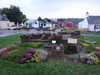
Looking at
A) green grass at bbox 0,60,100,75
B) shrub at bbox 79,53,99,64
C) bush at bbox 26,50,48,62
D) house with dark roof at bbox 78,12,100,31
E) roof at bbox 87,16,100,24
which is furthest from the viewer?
roof at bbox 87,16,100,24

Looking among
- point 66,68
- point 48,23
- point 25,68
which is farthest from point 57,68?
point 48,23

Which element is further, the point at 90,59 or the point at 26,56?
the point at 26,56

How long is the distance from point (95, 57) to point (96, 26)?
29978 mm

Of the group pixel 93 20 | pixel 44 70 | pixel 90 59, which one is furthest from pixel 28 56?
pixel 93 20

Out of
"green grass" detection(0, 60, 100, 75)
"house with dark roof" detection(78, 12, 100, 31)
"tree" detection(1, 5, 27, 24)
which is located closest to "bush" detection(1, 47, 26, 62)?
"green grass" detection(0, 60, 100, 75)

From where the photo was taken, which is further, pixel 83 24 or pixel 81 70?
pixel 83 24

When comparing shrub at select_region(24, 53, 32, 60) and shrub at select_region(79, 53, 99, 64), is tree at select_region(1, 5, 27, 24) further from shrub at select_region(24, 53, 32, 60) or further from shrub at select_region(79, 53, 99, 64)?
shrub at select_region(79, 53, 99, 64)

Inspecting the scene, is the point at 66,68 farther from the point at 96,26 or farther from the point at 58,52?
the point at 96,26

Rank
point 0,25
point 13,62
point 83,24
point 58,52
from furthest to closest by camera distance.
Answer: point 0,25 → point 83,24 → point 58,52 → point 13,62

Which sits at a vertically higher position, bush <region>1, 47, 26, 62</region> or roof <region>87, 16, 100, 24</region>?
roof <region>87, 16, 100, 24</region>

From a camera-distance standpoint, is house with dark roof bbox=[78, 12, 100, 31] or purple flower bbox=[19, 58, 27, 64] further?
house with dark roof bbox=[78, 12, 100, 31]

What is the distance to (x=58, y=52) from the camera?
7.54 m

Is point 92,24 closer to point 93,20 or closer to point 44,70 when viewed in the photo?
point 93,20

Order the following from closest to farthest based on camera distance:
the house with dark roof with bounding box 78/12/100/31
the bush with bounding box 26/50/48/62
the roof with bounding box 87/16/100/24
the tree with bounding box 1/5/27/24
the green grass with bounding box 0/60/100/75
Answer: the green grass with bounding box 0/60/100/75 < the bush with bounding box 26/50/48/62 < the house with dark roof with bounding box 78/12/100/31 < the roof with bounding box 87/16/100/24 < the tree with bounding box 1/5/27/24
